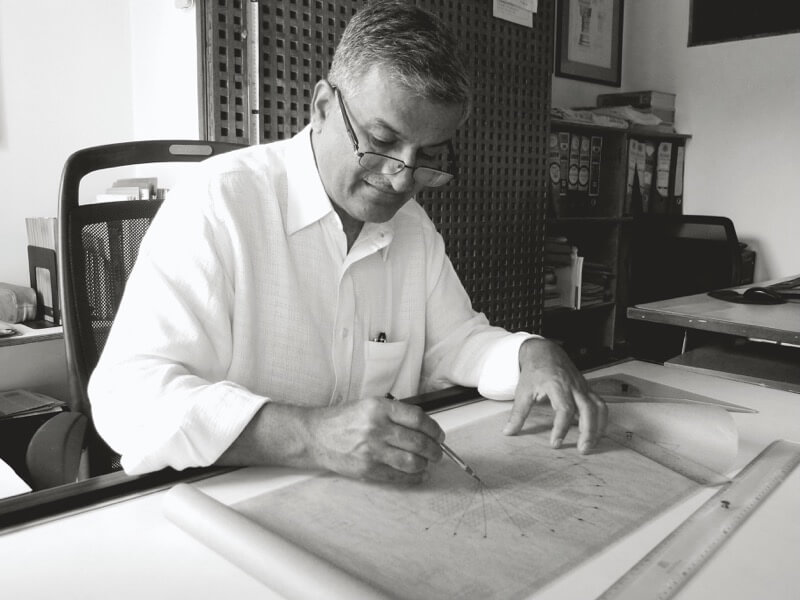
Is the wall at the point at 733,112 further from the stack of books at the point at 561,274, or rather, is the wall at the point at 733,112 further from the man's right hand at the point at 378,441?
the man's right hand at the point at 378,441

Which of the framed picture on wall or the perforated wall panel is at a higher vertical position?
A: the framed picture on wall

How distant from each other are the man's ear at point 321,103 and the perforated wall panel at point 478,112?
1.91 feet

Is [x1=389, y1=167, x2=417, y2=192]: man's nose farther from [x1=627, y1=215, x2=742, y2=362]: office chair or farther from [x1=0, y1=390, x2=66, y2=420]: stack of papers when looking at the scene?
[x1=627, y1=215, x2=742, y2=362]: office chair

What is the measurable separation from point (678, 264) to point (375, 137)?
228 cm

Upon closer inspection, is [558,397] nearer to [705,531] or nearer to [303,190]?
[705,531]

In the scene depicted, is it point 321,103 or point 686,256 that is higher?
point 321,103

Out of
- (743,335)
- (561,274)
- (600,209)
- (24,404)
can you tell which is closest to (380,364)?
(743,335)

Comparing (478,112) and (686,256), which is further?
(686,256)

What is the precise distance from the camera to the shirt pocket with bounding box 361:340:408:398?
4.08ft

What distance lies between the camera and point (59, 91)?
90.4 inches

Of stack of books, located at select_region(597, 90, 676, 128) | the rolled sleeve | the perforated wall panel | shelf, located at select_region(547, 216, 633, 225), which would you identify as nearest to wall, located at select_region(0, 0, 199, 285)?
the perforated wall panel

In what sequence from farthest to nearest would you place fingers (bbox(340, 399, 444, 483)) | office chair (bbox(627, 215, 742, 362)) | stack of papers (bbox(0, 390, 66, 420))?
office chair (bbox(627, 215, 742, 362)), stack of papers (bbox(0, 390, 66, 420)), fingers (bbox(340, 399, 444, 483))

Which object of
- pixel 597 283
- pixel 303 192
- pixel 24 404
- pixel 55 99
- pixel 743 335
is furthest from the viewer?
pixel 597 283

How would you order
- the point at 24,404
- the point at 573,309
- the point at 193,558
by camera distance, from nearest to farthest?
the point at 193,558 < the point at 24,404 < the point at 573,309
